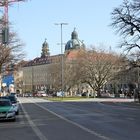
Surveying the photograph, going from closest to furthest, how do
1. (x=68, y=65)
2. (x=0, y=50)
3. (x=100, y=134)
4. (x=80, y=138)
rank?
(x=80, y=138), (x=100, y=134), (x=0, y=50), (x=68, y=65)

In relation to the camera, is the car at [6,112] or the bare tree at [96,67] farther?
the bare tree at [96,67]

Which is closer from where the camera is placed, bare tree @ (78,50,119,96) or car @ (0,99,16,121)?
car @ (0,99,16,121)

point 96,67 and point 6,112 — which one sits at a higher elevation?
point 96,67

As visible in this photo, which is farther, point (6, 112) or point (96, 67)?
point (96, 67)

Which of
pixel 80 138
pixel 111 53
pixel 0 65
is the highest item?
pixel 111 53

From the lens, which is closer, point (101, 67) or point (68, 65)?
point (101, 67)

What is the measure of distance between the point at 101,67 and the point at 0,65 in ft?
227

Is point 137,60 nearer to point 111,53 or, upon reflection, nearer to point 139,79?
point 139,79

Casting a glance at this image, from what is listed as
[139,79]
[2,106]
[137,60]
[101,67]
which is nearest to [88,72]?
[101,67]

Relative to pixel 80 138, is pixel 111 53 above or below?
above

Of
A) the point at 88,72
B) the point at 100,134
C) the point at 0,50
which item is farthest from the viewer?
the point at 88,72

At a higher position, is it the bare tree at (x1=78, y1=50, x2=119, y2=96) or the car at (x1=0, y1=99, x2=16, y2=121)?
the bare tree at (x1=78, y1=50, x2=119, y2=96)

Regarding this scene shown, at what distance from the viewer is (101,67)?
132750 millimetres

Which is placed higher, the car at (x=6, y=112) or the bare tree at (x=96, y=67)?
the bare tree at (x=96, y=67)
